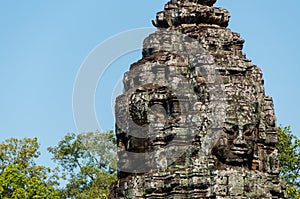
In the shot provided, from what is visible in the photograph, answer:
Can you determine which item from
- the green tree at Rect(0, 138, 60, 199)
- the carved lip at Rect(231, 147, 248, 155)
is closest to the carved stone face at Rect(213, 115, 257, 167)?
the carved lip at Rect(231, 147, 248, 155)

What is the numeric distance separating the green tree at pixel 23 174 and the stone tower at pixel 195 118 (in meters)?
10.0

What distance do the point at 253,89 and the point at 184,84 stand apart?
174 centimetres

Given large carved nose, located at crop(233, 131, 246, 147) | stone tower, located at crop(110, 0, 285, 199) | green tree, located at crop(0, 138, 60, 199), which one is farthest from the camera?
green tree, located at crop(0, 138, 60, 199)

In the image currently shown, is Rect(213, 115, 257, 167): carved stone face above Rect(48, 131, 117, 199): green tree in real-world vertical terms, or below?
below

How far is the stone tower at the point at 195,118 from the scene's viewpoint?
69.6 ft

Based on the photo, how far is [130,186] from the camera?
71.9ft

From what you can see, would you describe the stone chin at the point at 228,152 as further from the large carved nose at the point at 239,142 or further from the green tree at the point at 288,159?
the green tree at the point at 288,159

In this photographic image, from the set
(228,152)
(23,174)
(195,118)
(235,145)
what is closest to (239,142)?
(235,145)

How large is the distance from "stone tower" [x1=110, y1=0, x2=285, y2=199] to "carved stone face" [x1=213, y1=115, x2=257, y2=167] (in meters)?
0.02

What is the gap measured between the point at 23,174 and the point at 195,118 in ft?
43.9

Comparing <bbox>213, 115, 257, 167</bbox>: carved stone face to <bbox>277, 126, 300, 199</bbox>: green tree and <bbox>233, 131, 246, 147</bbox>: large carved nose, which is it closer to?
<bbox>233, 131, 246, 147</bbox>: large carved nose

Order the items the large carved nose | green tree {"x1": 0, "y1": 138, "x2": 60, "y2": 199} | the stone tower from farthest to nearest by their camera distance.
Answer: green tree {"x1": 0, "y1": 138, "x2": 60, "y2": 199}
the large carved nose
the stone tower

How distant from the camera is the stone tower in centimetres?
2122

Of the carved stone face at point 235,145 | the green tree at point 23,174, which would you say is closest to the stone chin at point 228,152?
the carved stone face at point 235,145
